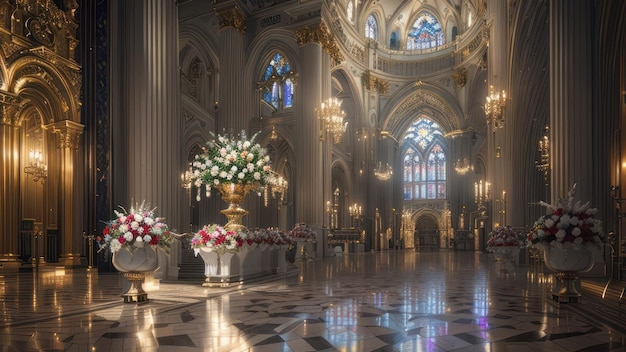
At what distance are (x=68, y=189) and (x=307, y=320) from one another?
45.3ft

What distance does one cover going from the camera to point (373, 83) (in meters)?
35.4

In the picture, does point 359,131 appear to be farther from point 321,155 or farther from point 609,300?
point 609,300

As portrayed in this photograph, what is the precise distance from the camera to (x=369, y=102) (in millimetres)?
35750

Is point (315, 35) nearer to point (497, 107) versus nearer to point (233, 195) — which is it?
point (497, 107)

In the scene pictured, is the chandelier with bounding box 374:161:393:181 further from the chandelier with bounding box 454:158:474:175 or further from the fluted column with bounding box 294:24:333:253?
the fluted column with bounding box 294:24:333:253

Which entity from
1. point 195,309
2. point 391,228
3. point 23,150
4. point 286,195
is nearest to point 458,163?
point 391,228

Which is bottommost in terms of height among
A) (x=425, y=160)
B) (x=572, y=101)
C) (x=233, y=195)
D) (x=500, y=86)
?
(x=233, y=195)

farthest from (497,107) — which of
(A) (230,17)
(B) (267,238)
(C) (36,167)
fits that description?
(C) (36,167)

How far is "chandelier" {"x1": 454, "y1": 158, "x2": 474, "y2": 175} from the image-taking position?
121 ft

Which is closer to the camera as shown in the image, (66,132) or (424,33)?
(66,132)

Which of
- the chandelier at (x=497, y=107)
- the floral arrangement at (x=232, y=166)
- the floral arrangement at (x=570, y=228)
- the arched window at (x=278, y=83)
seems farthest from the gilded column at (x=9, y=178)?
the chandelier at (x=497, y=107)

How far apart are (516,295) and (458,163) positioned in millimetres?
29896

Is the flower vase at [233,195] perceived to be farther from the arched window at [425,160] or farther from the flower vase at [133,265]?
the arched window at [425,160]

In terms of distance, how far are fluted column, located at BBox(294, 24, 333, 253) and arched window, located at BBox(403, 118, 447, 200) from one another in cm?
2065
